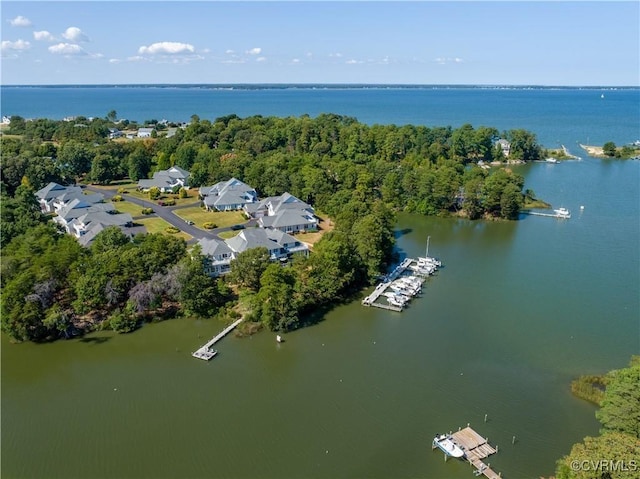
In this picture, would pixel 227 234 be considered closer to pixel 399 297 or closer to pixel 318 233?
pixel 318 233

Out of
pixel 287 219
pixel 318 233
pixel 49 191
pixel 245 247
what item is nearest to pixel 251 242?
pixel 245 247

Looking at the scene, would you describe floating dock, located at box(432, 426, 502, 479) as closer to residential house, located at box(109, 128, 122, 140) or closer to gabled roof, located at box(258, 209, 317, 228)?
gabled roof, located at box(258, 209, 317, 228)

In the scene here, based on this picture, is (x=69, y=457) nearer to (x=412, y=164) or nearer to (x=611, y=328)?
→ (x=611, y=328)

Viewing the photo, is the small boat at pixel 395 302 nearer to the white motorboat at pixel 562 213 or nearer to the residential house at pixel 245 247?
the residential house at pixel 245 247

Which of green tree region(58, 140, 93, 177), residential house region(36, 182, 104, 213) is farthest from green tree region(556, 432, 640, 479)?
green tree region(58, 140, 93, 177)

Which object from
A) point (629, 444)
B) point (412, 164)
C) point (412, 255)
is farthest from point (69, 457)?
point (412, 164)

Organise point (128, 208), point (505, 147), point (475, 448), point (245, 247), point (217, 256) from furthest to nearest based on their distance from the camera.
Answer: point (505, 147)
point (128, 208)
point (245, 247)
point (217, 256)
point (475, 448)

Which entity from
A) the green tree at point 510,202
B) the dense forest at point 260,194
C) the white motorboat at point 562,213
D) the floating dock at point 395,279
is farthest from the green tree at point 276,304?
the white motorboat at point 562,213
